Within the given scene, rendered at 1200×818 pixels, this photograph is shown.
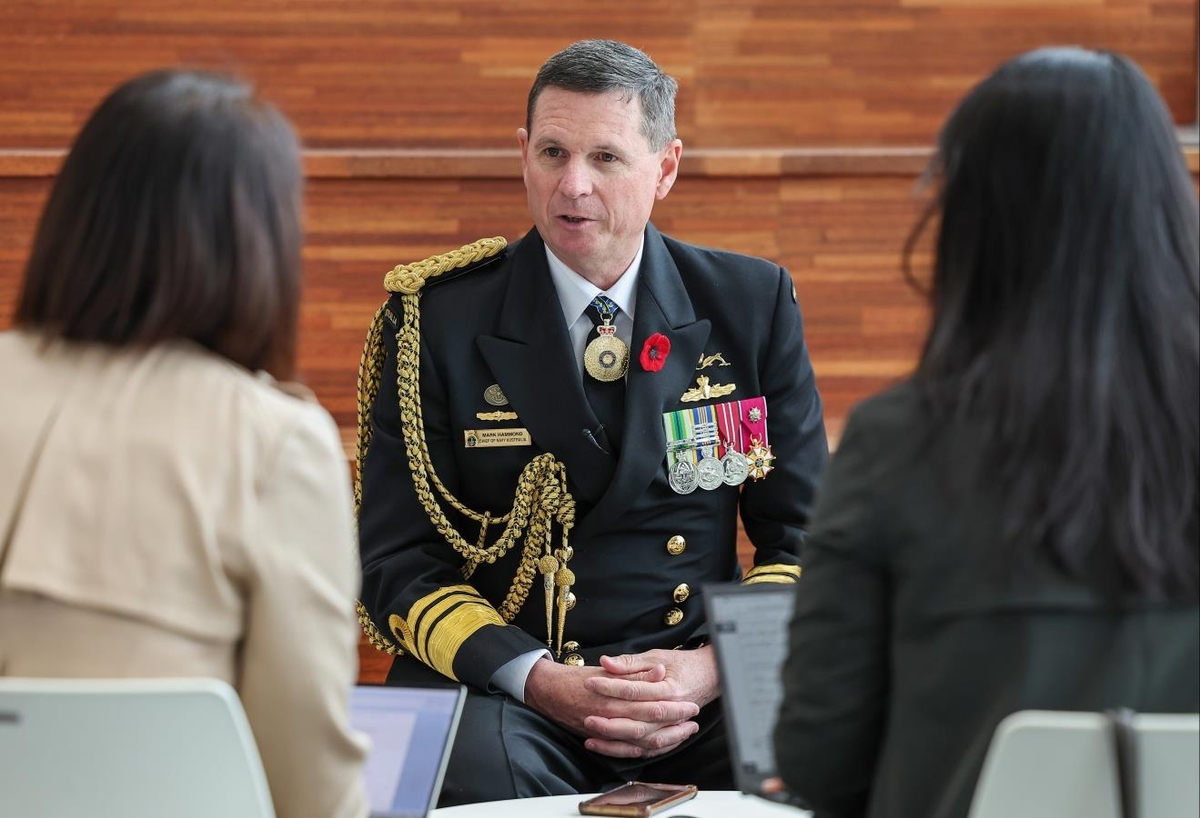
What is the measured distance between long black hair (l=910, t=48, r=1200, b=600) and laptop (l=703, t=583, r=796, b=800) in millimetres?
321

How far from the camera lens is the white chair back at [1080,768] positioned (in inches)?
41.5

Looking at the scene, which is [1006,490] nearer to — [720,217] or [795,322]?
[795,322]

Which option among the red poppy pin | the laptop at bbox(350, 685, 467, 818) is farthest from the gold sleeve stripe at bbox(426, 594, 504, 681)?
the laptop at bbox(350, 685, 467, 818)

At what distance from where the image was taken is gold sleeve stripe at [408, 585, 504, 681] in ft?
7.10

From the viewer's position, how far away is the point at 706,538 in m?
2.36

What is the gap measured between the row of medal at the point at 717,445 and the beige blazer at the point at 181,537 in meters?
1.11

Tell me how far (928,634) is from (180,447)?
0.64 metres

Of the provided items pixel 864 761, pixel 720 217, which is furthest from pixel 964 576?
pixel 720 217

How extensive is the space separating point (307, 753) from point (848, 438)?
54 cm

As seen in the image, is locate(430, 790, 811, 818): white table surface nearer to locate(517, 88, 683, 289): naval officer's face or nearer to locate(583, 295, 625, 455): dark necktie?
locate(583, 295, 625, 455): dark necktie

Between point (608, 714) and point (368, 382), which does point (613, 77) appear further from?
point (608, 714)

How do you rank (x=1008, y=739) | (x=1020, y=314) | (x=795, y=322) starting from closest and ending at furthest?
(x=1008, y=739) < (x=1020, y=314) < (x=795, y=322)

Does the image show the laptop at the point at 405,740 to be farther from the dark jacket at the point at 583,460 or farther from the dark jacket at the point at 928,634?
the dark jacket at the point at 583,460

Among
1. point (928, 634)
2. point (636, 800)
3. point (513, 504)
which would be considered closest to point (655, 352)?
point (513, 504)
